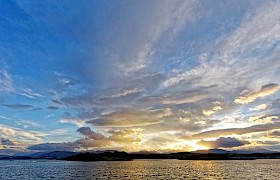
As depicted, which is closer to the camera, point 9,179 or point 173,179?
point 173,179

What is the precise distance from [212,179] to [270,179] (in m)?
20.6

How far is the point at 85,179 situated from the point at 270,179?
6700 centimetres

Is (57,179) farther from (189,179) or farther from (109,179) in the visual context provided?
(189,179)

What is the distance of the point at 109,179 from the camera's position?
101 m

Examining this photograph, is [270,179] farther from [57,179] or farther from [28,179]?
[28,179]

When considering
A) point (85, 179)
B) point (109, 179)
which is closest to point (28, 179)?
point (85, 179)

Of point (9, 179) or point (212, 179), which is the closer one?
point (212, 179)

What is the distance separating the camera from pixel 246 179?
99688 mm

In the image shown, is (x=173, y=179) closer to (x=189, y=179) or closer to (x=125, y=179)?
(x=189, y=179)

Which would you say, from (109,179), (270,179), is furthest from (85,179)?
(270,179)

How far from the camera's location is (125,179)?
103 m

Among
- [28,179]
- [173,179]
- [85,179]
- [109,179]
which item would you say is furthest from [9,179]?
[173,179]

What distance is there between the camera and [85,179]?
4040 inches

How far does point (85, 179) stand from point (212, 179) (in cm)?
4637
